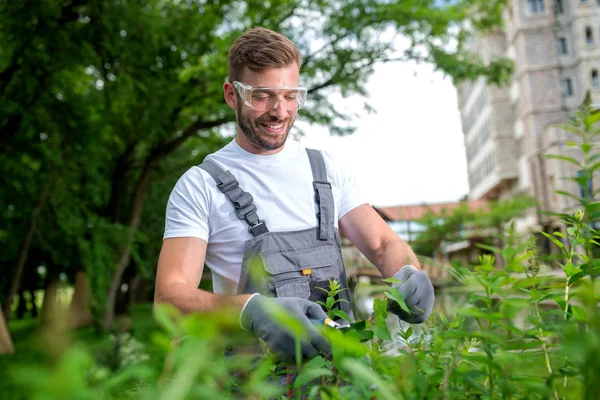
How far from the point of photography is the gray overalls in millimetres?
2439

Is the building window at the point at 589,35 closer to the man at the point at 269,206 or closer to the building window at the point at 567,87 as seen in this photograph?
the building window at the point at 567,87

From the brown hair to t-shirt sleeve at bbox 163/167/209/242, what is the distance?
44cm

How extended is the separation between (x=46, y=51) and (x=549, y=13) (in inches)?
1697

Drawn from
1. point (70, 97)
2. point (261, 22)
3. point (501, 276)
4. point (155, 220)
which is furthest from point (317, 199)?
point (155, 220)

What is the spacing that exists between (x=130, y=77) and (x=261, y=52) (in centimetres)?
1035

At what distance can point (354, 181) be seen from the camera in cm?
280

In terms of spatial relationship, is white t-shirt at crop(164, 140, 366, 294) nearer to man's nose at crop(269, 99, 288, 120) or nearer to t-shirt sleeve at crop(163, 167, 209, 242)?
t-shirt sleeve at crop(163, 167, 209, 242)

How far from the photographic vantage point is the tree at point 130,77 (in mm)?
11992

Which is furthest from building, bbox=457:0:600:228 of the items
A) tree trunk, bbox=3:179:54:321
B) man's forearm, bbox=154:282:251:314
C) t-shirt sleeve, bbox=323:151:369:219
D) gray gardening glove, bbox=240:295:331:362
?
gray gardening glove, bbox=240:295:331:362

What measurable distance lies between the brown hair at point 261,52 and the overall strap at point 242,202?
1.35 feet

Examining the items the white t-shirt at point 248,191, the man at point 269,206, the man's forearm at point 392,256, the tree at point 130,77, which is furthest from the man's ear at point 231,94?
the tree at point 130,77

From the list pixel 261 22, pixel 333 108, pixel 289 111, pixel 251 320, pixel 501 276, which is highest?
pixel 261 22

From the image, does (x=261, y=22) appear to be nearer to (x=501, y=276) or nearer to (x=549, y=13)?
(x=501, y=276)

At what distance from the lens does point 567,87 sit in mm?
47812
